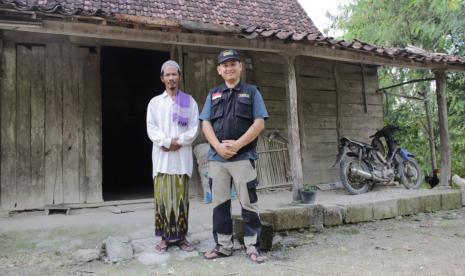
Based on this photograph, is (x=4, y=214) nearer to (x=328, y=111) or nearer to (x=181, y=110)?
(x=181, y=110)

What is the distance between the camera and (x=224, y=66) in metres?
3.49

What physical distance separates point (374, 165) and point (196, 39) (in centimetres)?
404

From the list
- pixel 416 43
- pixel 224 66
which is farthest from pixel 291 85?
pixel 416 43

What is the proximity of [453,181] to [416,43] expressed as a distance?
5410 millimetres

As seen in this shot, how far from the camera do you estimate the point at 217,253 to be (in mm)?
3604

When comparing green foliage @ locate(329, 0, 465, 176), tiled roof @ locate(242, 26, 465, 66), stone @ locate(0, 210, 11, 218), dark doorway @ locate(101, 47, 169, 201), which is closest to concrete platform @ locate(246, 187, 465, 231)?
tiled roof @ locate(242, 26, 465, 66)

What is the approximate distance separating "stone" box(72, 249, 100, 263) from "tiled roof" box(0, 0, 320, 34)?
342 centimetres

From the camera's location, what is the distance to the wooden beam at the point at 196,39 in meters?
Answer: 4.25

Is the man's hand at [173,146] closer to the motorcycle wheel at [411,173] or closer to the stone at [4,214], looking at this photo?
the stone at [4,214]

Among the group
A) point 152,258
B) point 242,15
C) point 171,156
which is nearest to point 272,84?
point 242,15

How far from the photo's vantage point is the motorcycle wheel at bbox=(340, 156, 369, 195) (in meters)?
6.48

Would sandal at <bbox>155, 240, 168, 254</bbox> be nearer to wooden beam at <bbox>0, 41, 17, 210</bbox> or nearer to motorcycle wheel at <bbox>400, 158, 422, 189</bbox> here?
wooden beam at <bbox>0, 41, 17, 210</bbox>

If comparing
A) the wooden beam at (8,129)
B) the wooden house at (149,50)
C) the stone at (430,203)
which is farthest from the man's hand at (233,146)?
the stone at (430,203)

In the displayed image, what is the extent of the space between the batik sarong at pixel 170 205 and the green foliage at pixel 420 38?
7.61 m
